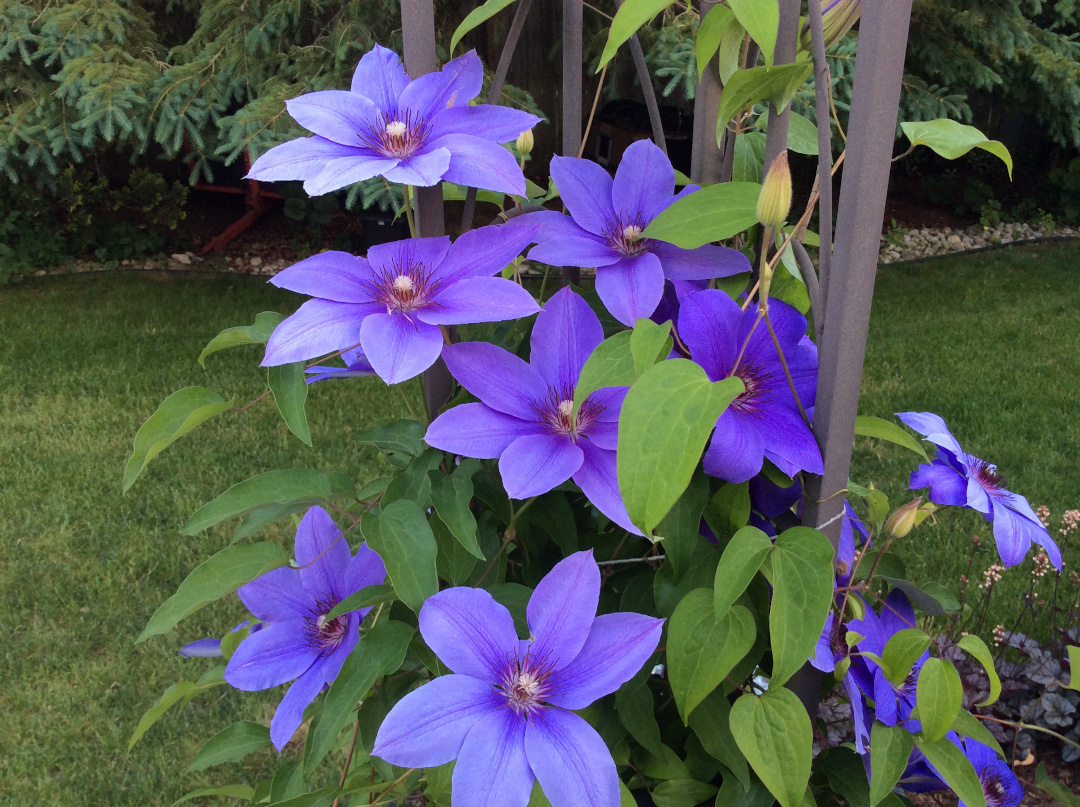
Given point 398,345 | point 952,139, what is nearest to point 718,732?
point 398,345

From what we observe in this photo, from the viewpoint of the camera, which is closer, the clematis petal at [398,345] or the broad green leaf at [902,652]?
the clematis petal at [398,345]

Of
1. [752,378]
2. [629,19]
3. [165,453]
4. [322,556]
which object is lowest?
[165,453]

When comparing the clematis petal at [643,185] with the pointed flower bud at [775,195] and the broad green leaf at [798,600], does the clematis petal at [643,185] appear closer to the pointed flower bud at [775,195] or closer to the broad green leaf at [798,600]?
the pointed flower bud at [775,195]

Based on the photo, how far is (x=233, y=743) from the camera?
3.01ft

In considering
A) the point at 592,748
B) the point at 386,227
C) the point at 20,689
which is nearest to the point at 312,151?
the point at 592,748

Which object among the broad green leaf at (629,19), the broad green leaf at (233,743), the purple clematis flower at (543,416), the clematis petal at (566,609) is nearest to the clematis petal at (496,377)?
the purple clematis flower at (543,416)

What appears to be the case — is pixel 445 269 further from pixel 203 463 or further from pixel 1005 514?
pixel 203 463

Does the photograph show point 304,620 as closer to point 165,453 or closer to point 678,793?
point 678,793

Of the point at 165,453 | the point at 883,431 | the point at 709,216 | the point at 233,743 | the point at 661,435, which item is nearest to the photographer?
the point at 661,435

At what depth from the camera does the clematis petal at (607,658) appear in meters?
0.59

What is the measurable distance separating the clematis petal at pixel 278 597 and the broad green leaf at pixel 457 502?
8.7 inches

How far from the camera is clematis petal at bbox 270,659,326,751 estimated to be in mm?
730

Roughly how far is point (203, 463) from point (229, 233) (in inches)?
104

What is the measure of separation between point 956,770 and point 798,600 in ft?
0.78
